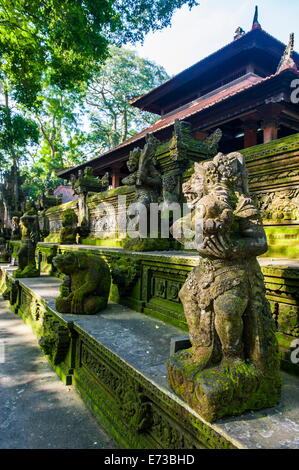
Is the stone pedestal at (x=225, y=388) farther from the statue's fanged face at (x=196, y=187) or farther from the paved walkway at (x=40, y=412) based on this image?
the paved walkway at (x=40, y=412)

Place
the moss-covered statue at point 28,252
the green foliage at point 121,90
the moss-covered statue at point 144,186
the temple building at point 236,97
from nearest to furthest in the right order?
the moss-covered statue at point 144,186 → the temple building at point 236,97 → the moss-covered statue at point 28,252 → the green foliage at point 121,90

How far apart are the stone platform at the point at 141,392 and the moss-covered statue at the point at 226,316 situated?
10cm

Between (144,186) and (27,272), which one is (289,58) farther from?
(27,272)

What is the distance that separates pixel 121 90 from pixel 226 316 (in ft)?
94.5

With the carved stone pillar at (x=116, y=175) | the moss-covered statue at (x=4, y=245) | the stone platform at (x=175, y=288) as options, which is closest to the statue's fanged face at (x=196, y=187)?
the stone platform at (x=175, y=288)

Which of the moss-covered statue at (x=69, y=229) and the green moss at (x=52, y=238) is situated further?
the green moss at (x=52, y=238)

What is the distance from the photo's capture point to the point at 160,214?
5484mm

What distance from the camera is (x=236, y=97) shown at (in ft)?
24.2

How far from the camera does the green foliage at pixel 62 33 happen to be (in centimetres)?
718

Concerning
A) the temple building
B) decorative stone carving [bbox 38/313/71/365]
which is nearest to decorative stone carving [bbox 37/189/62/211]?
the temple building

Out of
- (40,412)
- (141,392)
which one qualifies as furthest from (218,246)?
(40,412)

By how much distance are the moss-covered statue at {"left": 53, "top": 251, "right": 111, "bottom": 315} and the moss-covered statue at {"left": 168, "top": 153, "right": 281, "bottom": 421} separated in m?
2.20
